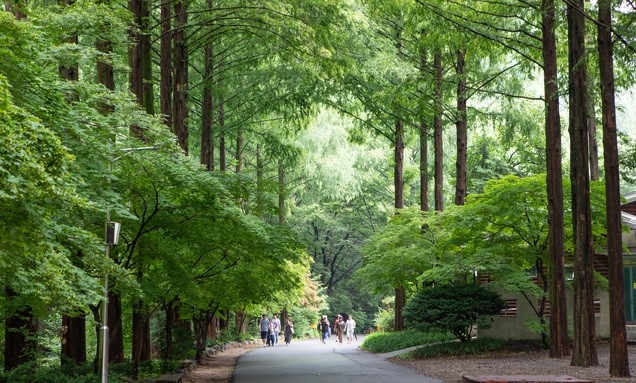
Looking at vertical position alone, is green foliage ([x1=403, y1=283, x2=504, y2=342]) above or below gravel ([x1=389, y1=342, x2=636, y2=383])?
above

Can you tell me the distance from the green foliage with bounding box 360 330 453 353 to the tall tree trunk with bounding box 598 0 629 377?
13.3 meters

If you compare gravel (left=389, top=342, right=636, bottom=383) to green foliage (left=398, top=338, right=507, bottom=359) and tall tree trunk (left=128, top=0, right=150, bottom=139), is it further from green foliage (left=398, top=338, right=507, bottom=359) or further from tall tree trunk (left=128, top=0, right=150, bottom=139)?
tall tree trunk (left=128, top=0, right=150, bottom=139)

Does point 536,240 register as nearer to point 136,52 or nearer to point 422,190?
point 422,190

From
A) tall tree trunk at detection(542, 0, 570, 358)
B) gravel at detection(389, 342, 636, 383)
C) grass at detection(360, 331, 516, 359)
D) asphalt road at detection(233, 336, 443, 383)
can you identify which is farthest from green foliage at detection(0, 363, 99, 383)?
grass at detection(360, 331, 516, 359)

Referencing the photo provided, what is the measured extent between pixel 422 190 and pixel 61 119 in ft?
81.2

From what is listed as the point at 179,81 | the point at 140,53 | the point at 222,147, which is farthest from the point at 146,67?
the point at 222,147

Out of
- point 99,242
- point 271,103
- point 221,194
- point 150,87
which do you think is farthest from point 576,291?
point 271,103

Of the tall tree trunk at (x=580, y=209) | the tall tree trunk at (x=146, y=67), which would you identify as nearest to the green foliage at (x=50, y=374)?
the tall tree trunk at (x=146, y=67)

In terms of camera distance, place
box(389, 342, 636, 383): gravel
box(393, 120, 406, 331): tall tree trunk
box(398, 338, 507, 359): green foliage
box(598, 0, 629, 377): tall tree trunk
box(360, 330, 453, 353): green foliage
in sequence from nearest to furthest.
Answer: box(598, 0, 629, 377): tall tree trunk < box(389, 342, 636, 383): gravel < box(398, 338, 507, 359): green foliage < box(360, 330, 453, 353): green foliage < box(393, 120, 406, 331): tall tree trunk

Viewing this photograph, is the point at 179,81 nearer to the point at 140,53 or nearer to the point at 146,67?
the point at 146,67

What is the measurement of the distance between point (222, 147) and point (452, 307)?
16345 mm

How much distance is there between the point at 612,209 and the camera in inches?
661

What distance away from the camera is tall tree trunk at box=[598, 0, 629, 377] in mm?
16484

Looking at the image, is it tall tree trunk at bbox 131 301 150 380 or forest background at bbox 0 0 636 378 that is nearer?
forest background at bbox 0 0 636 378
